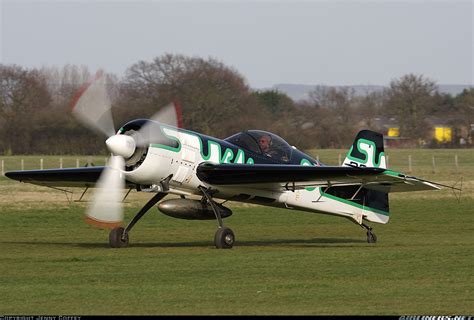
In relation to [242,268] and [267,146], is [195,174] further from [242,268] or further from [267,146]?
[242,268]

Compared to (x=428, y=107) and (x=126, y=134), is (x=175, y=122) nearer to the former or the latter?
(x=126, y=134)

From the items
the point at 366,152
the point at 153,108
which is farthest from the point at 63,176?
the point at 153,108

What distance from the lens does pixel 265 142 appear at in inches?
825

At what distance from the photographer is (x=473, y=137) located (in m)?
80.6

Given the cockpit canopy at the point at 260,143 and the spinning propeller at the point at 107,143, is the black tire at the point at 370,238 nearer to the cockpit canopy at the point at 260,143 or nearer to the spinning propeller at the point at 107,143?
the cockpit canopy at the point at 260,143

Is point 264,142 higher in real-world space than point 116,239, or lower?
higher

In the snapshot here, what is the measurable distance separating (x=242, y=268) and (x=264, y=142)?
5.23 meters

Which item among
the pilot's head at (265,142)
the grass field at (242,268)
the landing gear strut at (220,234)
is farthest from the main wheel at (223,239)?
the pilot's head at (265,142)

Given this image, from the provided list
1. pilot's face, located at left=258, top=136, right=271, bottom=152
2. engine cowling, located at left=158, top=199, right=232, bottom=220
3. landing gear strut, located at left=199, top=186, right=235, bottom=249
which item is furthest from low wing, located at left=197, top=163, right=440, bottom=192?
pilot's face, located at left=258, top=136, right=271, bottom=152

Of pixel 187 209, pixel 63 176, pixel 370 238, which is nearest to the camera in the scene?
pixel 187 209

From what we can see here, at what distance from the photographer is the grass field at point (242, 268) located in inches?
480

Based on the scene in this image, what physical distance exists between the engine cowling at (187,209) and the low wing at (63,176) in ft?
2.76

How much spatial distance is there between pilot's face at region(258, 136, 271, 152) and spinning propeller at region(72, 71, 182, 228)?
202cm

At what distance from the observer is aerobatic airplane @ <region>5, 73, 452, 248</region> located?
19.0 meters
